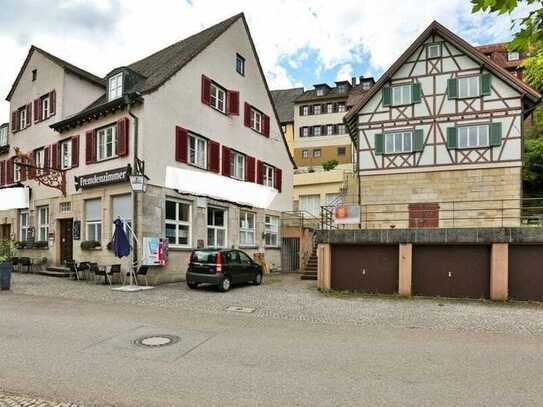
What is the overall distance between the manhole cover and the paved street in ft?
0.61

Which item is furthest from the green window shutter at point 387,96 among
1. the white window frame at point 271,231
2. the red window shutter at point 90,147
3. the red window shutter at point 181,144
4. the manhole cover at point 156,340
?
the manhole cover at point 156,340

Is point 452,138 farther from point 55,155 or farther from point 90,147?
point 55,155

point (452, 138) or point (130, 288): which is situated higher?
point (452, 138)

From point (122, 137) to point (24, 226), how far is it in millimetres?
10102

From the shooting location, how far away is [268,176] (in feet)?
89.9

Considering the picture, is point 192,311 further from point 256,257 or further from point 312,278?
point 256,257

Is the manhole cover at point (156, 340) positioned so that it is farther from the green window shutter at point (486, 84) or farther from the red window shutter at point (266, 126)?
the green window shutter at point (486, 84)

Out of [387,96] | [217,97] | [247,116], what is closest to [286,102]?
[387,96]

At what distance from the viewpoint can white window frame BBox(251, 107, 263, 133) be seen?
2561 centimetres

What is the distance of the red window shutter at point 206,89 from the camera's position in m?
21.1

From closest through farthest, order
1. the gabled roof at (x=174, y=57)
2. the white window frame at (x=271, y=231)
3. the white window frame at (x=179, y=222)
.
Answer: the white window frame at (x=179, y=222)
the gabled roof at (x=174, y=57)
the white window frame at (x=271, y=231)

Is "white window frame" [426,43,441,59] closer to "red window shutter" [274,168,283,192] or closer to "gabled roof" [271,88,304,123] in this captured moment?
"red window shutter" [274,168,283,192]

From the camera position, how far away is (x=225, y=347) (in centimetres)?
770

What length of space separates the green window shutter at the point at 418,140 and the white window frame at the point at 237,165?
360 inches
